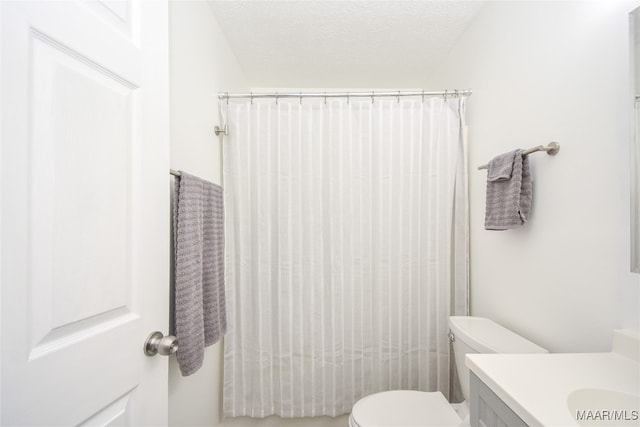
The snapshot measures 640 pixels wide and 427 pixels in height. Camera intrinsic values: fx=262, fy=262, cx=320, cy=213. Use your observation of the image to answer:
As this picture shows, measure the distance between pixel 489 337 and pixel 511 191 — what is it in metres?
0.61

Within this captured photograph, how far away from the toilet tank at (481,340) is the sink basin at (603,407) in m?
0.36

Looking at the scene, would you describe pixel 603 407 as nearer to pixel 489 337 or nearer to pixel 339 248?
pixel 489 337

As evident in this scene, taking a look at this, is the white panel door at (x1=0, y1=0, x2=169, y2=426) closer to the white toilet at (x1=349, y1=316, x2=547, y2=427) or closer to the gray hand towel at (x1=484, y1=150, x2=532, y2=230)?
the white toilet at (x1=349, y1=316, x2=547, y2=427)

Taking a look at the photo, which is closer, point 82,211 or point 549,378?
point 82,211

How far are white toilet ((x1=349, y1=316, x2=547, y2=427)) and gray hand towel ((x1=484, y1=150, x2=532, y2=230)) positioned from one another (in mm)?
453

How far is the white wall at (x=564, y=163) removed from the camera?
770 millimetres

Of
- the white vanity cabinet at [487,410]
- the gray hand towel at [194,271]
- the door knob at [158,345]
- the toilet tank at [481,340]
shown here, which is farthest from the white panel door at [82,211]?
the toilet tank at [481,340]

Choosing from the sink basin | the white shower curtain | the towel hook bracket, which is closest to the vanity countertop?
the sink basin

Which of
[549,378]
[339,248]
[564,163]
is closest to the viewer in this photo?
[549,378]

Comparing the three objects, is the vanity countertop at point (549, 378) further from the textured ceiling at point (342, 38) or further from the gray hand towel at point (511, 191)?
the textured ceiling at point (342, 38)

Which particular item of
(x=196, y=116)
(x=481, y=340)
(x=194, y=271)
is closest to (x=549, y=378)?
(x=481, y=340)

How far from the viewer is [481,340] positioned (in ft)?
3.48

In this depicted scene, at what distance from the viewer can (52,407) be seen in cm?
47

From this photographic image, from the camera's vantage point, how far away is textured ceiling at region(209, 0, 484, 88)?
4.55 ft
